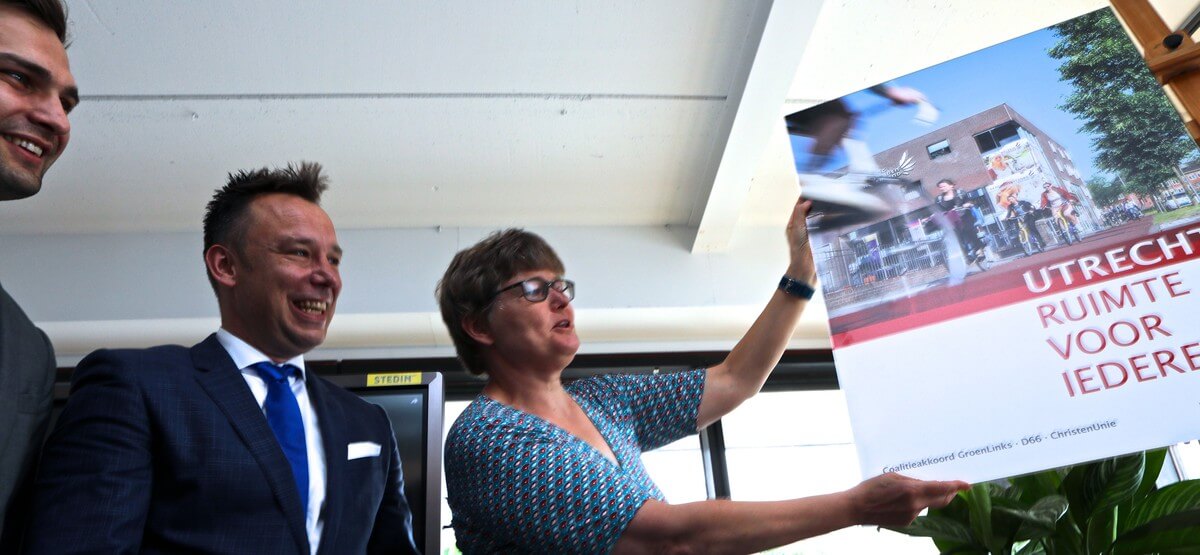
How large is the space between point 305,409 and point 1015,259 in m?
1.15

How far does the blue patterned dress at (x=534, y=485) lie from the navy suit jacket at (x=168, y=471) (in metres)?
0.20

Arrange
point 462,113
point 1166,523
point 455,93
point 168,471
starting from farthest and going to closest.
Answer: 1. point 462,113
2. point 455,93
3. point 1166,523
4. point 168,471

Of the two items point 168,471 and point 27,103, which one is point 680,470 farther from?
point 27,103

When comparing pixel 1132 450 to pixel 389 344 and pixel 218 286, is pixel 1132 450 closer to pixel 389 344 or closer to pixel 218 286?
pixel 218 286

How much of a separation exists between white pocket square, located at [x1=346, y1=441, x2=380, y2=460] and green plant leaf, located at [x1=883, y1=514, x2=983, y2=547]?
89cm

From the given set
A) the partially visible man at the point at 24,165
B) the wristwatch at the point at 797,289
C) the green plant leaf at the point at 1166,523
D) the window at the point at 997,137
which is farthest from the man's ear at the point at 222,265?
the green plant leaf at the point at 1166,523

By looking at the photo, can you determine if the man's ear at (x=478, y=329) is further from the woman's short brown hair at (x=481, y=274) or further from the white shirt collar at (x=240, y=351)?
the white shirt collar at (x=240, y=351)

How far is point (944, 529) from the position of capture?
1.40 meters

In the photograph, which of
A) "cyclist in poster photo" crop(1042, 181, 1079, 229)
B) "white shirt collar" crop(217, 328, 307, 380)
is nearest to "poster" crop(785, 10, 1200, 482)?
"cyclist in poster photo" crop(1042, 181, 1079, 229)

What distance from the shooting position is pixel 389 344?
3996mm

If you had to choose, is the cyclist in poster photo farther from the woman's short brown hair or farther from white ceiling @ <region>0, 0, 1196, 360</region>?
white ceiling @ <region>0, 0, 1196, 360</region>

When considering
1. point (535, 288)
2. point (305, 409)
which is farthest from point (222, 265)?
point (535, 288)

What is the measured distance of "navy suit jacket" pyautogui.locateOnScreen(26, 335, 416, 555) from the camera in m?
1.08

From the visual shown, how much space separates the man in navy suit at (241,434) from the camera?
3.64 feet
